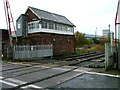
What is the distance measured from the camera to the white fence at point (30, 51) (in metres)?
24.4

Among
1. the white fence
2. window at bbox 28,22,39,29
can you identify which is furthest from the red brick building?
the white fence

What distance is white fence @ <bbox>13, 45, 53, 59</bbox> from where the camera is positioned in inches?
960

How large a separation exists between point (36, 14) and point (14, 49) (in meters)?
11.1

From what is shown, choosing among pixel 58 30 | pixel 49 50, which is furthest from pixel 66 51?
pixel 49 50

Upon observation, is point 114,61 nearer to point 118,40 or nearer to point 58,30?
point 118,40

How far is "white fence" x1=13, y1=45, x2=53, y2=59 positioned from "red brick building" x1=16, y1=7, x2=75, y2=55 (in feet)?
10.6

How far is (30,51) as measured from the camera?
26078 mm

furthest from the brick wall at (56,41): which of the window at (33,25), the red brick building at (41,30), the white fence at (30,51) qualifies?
the white fence at (30,51)

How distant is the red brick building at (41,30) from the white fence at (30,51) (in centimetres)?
323

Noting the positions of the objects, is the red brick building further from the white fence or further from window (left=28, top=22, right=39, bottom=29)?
the white fence

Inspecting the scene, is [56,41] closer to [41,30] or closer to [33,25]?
[41,30]

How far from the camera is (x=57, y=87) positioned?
28.0ft

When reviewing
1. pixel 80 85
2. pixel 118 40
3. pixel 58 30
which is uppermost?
pixel 58 30

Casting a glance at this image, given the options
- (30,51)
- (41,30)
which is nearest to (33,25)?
(41,30)
